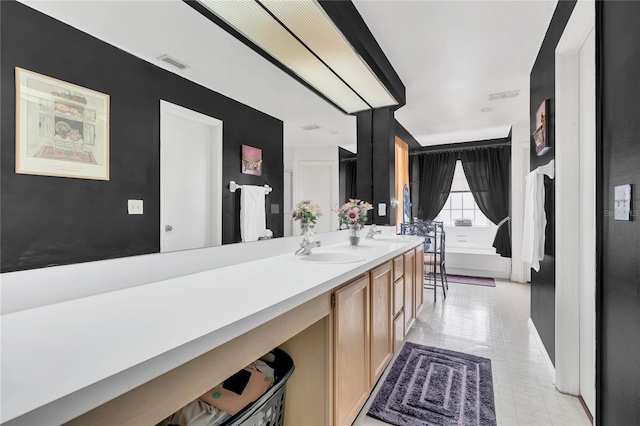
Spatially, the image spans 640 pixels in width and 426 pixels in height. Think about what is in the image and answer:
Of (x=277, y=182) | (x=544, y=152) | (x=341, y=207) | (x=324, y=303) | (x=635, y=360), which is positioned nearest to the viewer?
(x=635, y=360)

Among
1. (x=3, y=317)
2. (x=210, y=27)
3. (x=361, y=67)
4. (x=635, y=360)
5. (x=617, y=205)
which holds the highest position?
(x=361, y=67)

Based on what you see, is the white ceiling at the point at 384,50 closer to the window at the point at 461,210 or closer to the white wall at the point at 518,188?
the white wall at the point at 518,188

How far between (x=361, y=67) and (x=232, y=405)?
2.23m

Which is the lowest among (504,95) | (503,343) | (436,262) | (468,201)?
(503,343)

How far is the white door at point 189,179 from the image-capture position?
114 cm

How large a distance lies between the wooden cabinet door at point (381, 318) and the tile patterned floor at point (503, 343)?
20cm

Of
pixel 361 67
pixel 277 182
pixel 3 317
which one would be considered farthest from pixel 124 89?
pixel 361 67

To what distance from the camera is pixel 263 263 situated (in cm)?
150

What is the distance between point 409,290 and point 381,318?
80cm

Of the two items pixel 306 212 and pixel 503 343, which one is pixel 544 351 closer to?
pixel 503 343

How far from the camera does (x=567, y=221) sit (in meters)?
1.74

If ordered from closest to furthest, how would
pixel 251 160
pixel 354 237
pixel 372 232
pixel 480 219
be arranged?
pixel 251 160, pixel 354 237, pixel 372 232, pixel 480 219

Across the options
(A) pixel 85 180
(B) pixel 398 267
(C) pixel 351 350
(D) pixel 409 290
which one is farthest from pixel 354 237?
(A) pixel 85 180

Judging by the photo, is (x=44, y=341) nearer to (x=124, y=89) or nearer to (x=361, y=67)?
(x=124, y=89)
